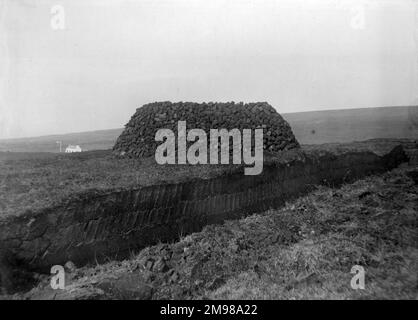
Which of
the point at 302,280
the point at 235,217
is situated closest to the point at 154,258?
the point at 302,280

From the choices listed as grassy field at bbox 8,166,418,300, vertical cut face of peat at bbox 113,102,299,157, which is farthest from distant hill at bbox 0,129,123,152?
grassy field at bbox 8,166,418,300

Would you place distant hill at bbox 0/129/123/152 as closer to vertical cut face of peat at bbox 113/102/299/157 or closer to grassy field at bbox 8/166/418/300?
vertical cut face of peat at bbox 113/102/299/157

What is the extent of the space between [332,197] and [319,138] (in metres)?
29.8

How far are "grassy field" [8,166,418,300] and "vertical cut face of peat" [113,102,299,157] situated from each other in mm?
5487

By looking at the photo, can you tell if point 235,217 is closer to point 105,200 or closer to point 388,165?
point 105,200

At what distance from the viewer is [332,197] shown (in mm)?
12523

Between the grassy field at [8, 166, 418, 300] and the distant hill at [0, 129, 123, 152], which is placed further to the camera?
the distant hill at [0, 129, 123, 152]

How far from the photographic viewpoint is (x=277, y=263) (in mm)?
7320

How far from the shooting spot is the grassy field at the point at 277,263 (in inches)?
232

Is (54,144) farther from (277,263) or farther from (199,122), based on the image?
(277,263)

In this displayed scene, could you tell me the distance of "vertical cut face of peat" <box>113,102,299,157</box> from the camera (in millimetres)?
14492

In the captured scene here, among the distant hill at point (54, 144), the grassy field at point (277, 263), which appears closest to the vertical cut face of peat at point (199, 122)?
the grassy field at point (277, 263)

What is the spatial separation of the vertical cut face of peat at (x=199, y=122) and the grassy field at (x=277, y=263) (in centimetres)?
549

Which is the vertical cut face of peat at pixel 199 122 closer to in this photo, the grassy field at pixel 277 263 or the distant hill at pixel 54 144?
the grassy field at pixel 277 263
